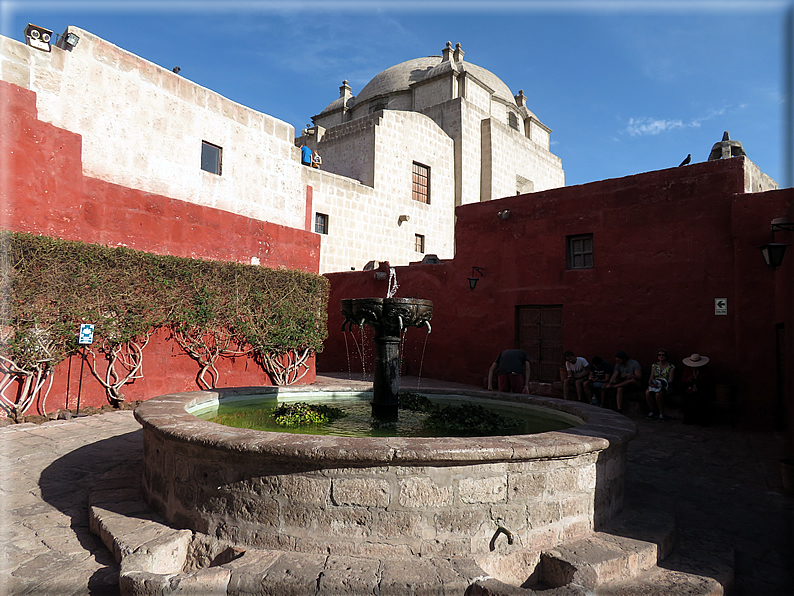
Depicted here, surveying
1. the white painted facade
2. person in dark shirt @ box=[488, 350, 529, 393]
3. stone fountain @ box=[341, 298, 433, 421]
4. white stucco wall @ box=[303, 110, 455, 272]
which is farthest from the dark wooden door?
white stucco wall @ box=[303, 110, 455, 272]

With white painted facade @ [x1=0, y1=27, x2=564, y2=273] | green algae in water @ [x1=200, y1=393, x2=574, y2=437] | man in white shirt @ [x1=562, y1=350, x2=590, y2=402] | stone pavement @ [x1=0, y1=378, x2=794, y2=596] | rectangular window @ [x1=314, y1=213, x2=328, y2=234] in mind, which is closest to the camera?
stone pavement @ [x1=0, y1=378, x2=794, y2=596]

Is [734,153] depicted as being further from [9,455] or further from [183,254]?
[9,455]

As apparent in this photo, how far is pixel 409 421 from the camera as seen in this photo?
483 centimetres

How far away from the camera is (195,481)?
127 inches

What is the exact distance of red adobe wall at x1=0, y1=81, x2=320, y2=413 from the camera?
7.00 metres

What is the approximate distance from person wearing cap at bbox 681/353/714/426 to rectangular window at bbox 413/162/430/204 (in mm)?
12950

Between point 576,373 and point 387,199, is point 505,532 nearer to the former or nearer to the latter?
point 576,373

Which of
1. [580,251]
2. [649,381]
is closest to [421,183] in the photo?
[580,251]

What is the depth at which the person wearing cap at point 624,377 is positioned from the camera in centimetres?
830

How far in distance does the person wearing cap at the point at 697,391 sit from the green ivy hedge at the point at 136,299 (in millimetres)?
7115

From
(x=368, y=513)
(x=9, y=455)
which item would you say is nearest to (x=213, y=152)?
(x=9, y=455)

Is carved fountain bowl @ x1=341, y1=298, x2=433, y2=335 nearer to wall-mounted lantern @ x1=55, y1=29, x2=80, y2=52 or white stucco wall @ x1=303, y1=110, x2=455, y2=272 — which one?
wall-mounted lantern @ x1=55, y1=29, x2=80, y2=52

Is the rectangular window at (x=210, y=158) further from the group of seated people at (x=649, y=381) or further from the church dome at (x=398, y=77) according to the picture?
the church dome at (x=398, y=77)

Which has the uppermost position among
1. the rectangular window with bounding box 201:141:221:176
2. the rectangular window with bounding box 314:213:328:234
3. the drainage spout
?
the rectangular window with bounding box 201:141:221:176
